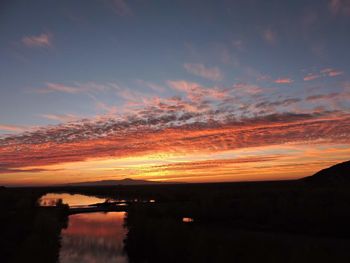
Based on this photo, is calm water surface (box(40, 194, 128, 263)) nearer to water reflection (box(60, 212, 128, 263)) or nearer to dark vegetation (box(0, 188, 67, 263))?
water reflection (box(60, 212, 128, 263))

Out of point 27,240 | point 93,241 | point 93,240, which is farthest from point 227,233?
point 27,240

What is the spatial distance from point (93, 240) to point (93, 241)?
369 mm

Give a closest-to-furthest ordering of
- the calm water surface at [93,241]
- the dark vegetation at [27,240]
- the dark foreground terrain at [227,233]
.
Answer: the dark foreground terrain at [227,233], the dark vegetation at [27,240], the calm water surface at [93,241]

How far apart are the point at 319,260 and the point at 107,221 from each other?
28.1m

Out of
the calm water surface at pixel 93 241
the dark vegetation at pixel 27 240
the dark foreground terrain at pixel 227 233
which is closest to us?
the dark foreground terrain at pixel 227 233

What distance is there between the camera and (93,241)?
27.1 m

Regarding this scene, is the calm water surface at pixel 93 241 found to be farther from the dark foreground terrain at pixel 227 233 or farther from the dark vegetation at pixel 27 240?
the dark vegetation at pixel 27 240

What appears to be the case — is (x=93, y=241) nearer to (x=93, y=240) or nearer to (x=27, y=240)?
(x=93, y=240)

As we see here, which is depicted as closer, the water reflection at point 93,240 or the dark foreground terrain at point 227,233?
the dark foreground terrain at point 227,233

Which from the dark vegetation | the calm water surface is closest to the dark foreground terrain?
the dark vegetation

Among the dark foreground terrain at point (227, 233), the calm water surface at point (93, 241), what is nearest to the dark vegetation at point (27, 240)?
the dark foreground terrain at point (227, 233)

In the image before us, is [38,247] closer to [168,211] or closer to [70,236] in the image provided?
[70,236]

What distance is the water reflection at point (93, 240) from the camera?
21812 millimetres

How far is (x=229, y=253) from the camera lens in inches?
585
